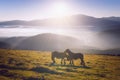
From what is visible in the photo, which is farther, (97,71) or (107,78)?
(97,71)

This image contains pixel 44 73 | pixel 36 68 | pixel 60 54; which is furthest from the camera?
pixel 60 54

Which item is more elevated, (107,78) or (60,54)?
(60,54)

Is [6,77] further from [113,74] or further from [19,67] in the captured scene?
[113,74]

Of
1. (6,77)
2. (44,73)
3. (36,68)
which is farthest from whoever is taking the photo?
(36,68)

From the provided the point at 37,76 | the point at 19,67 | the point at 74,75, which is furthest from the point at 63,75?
the point at 19,67

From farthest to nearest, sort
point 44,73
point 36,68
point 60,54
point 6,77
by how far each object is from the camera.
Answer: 1. point 60,54
2. point 36,68
3. point 44,73
4. point 6,77

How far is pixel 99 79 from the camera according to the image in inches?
1318

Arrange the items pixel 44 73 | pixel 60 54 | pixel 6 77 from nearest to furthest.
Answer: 1. pixel 6 77
2. pixel 44 73
3. pixel 60 54

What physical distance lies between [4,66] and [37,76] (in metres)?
8.92

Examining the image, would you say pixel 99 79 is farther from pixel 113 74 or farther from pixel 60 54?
pixel 60 54

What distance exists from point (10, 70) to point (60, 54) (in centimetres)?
933

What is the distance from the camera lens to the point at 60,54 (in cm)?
4275

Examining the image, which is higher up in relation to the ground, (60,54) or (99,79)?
(60,54)

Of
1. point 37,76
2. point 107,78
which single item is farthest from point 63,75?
point 107,78
